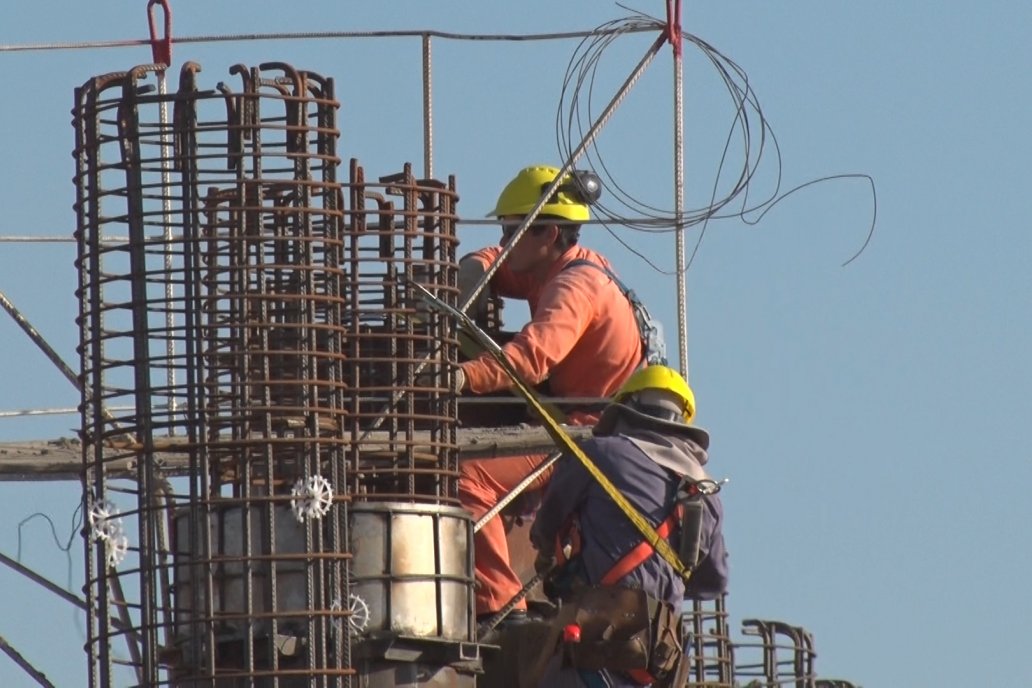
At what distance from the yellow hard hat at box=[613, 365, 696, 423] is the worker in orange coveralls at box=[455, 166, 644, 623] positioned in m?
1.01

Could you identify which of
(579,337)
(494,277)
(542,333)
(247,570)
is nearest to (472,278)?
(494,277)

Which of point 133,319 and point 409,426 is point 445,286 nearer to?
point 409,426

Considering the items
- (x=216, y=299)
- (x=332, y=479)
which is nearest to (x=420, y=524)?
(x=332, y=479)

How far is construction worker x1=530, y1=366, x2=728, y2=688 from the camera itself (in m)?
12.9

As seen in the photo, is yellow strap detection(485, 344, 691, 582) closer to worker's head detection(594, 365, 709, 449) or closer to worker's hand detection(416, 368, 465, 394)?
worker's head detection(594, 365, 709, 449)

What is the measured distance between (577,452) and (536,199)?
3.61 m

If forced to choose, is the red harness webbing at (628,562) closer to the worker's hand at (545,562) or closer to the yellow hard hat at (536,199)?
the worker's hand at (545,562)

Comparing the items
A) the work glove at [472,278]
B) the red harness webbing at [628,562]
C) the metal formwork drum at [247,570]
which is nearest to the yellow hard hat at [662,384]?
the red harness webbing at [628,562]

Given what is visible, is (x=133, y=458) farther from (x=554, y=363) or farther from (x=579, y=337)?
(x=579, y=337)

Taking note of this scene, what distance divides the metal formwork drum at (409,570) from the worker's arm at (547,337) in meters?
1.33

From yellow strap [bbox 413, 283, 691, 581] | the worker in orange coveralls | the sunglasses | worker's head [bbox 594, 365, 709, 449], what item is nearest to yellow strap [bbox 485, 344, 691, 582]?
yellow strap [bbox 413, 283, 691, 581]

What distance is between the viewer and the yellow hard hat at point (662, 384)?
1339 cm

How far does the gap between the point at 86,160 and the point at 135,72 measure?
546mm

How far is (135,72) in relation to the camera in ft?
42.2
